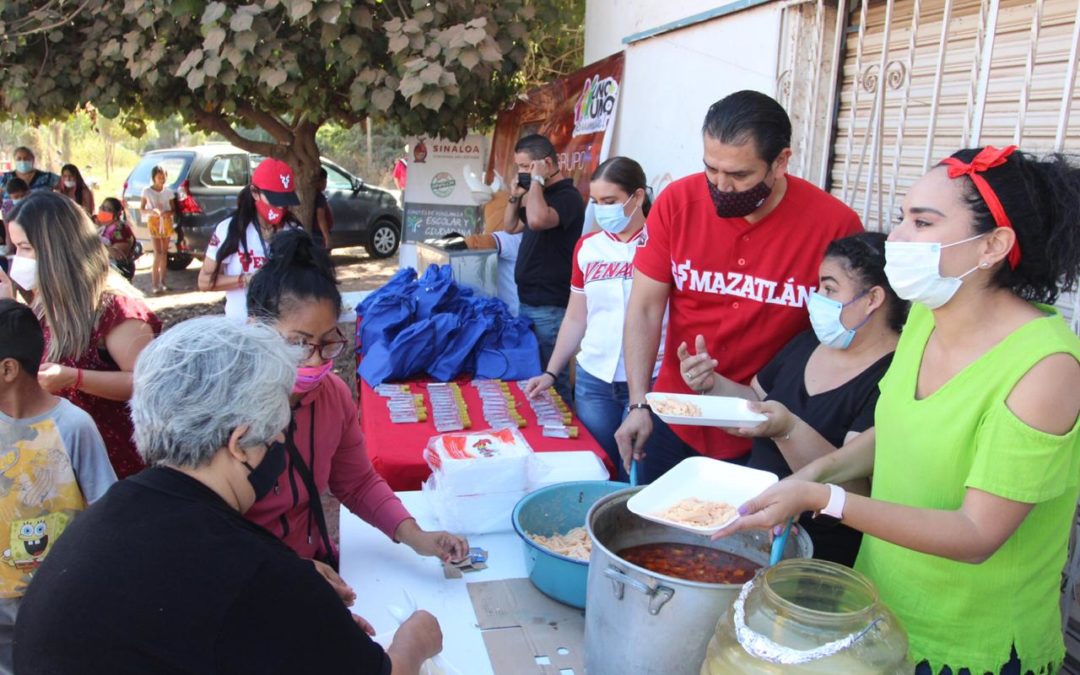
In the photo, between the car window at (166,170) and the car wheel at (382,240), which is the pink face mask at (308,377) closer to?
the car window at (166,170)

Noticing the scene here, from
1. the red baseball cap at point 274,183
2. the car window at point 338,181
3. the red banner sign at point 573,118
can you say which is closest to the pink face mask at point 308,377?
the red baseball cap at point 274,183

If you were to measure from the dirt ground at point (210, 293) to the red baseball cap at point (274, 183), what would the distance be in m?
1.62

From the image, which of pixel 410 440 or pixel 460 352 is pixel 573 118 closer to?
pixel 460 352

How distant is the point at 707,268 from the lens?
2410 millimetres

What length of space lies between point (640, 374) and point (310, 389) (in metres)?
1.15

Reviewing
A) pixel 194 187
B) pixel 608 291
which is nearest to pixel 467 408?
pixel 608 291

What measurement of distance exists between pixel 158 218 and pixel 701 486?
32.5ft

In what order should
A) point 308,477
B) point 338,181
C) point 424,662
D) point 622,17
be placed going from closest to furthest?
point 424,662
point 308,477
point 622,17
point 338,181

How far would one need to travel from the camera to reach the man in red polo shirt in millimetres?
2189

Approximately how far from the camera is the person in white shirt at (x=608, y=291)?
10.5ft

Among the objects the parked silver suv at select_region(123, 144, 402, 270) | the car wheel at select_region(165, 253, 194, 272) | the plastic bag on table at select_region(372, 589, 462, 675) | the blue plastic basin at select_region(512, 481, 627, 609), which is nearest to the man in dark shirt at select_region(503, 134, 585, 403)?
the blue plastic basin at select_region(512, 481, 627, 609)

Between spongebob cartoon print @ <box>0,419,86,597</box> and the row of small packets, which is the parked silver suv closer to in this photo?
the row of small packets

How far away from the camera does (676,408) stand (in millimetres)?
1956

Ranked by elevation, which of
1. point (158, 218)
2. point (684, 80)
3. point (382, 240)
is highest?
point (684, 80)
